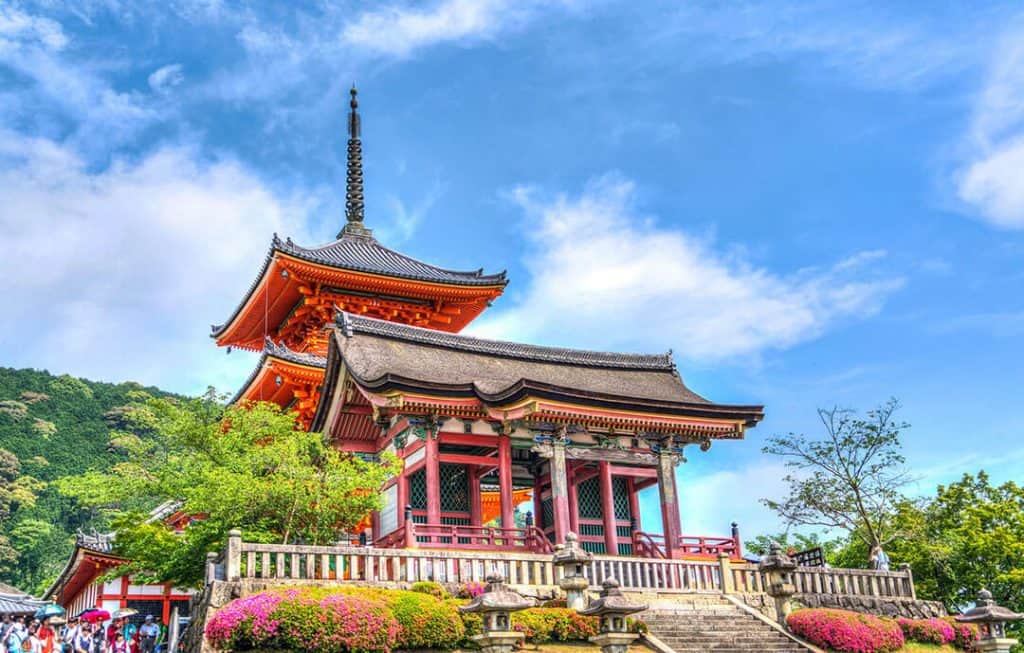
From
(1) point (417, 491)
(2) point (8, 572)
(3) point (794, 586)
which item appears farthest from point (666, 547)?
(2) point (8, 572)

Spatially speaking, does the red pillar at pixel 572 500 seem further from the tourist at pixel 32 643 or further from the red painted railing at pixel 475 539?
the tourist at pixel 32 643

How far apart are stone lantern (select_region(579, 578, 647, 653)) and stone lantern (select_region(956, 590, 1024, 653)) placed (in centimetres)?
959

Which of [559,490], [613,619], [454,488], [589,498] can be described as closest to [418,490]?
[454,488]

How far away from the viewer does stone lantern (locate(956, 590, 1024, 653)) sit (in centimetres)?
2136

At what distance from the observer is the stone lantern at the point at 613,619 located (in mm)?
16391

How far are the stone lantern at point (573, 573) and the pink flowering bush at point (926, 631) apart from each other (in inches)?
305

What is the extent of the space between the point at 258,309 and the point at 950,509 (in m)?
27.3

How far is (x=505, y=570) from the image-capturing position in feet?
62.5

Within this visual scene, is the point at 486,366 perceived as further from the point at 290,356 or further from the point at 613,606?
the point at 613,606

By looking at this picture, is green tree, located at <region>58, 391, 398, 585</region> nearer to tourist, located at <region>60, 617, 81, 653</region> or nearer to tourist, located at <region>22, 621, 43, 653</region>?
tourist, located at <region>60, 617, 81, 653</region>

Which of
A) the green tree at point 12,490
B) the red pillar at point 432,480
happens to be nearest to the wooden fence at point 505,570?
the red pillar at point 432,480

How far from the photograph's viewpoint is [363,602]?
15734mm

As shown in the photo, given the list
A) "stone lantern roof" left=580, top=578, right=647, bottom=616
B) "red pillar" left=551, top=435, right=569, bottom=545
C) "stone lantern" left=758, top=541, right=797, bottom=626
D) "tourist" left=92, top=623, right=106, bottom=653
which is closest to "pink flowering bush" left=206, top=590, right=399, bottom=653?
"stone lantern roof" left=580, top=578, right=647, bottom=616

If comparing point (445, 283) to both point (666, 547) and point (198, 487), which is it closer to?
point (666, 547)
